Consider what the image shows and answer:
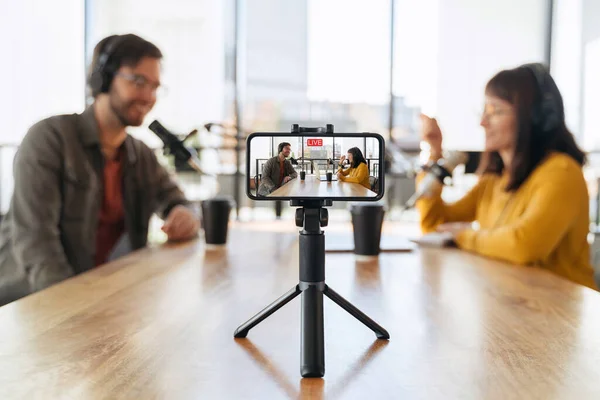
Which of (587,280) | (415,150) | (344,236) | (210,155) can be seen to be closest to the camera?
(587,280)

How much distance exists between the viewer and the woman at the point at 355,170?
0.64m

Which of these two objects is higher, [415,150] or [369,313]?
[415,150]

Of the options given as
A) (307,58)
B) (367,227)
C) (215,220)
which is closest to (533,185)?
(367,227)

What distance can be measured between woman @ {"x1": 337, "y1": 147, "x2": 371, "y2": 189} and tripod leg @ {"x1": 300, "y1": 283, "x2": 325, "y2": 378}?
0.13 m

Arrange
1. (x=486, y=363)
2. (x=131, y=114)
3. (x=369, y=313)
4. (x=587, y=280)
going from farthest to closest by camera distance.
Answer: (x=131, y=114) → (x=587, y=280) → (x=369, y=313) → (x=486, y=363)

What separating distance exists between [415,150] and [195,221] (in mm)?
1750

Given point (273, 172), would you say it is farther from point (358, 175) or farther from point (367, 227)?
point (367, 227)

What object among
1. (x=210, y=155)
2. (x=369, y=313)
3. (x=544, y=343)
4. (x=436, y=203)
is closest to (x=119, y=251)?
(x=436, y=203)

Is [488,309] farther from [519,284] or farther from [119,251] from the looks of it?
[119,251]

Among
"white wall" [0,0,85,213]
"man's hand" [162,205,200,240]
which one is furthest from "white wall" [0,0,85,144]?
"man's hand" [162,205,200,240]

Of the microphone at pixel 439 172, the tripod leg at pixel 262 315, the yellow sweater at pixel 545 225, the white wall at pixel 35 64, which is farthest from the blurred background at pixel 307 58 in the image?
the tripod leg at pixel 262 315

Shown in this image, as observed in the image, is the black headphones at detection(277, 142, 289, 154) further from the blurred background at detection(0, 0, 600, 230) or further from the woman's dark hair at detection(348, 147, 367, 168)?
the blurred background at detection(0, 0, 600, 230)

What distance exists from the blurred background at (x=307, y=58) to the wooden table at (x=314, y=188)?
4.11 metres

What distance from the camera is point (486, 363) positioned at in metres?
0.67
